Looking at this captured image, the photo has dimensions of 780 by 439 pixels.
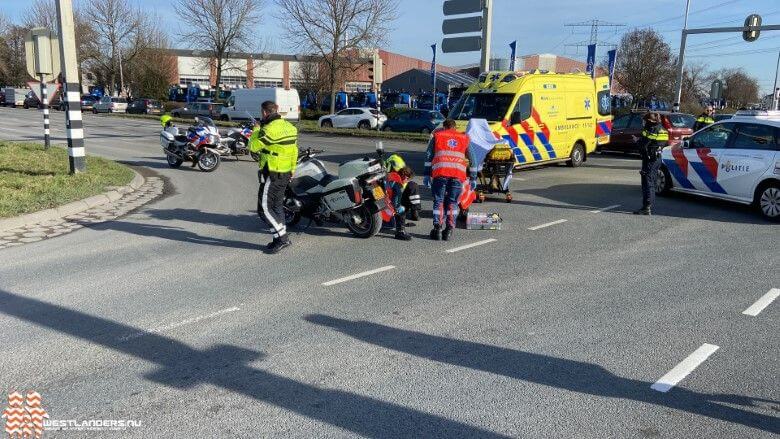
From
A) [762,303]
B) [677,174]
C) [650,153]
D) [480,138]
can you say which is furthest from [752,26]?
[762,303]

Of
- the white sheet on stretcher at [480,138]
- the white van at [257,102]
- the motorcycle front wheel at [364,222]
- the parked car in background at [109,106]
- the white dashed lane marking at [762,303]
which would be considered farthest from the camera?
the parked car in background at [109,106]

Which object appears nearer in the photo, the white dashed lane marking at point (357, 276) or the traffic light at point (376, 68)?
the white dashed lane marking at point (357, 276)

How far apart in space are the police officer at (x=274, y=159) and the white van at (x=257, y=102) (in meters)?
29.6

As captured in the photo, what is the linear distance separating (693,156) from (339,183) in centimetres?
691

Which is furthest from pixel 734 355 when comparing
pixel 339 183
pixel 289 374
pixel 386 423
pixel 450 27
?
pixel 450 27

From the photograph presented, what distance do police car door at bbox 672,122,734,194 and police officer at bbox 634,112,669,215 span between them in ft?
3.81

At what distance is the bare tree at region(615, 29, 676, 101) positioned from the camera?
148ft

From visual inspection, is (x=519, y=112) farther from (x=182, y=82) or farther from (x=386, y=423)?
(x=182, y=82)

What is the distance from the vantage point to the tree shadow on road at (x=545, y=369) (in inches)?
142

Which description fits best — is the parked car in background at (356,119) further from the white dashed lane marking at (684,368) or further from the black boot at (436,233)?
the white dashed lane marking at (684,368)

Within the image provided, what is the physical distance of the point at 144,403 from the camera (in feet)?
11.7

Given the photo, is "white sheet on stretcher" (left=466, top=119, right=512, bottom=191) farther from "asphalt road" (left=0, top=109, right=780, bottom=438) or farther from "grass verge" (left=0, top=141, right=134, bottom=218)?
"grass verge" (left=0, top=141, right=134, bottom=218)

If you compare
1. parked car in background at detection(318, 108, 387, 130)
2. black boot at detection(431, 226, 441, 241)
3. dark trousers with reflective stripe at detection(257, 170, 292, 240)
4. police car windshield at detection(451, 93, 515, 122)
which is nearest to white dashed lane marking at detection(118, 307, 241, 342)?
dark trousers with reflective stripe at detection(257, 170, 292, 240)

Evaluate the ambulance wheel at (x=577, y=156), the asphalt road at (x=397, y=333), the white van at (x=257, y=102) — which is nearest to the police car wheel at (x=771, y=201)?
the asphalt road at (x=397, y=333)
